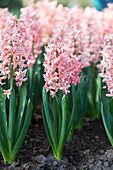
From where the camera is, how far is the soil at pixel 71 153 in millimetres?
2473

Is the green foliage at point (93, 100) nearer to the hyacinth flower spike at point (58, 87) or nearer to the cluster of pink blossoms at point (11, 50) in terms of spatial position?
the hyacinth flower spike at point (58, 87)

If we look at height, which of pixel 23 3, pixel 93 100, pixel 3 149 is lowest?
pixel 3 149

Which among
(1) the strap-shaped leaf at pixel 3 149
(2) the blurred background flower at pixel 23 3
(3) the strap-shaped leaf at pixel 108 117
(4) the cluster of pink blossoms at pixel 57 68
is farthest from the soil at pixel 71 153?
(2) the blurred background flower at pixel 23 3

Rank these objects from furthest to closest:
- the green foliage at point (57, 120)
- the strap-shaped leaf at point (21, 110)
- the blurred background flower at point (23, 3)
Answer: the blurred background flower at point (23, 3) → the strap-shaped leaf at point (21, 110) → the green foliage at point (57, 120)

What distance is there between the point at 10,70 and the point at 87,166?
1.29 metres

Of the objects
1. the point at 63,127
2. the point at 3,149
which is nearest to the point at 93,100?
the point at 63,127

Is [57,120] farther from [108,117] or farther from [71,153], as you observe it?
[108,117]

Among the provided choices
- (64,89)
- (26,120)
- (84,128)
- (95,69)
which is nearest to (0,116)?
(26,120)

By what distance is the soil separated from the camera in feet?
8.11

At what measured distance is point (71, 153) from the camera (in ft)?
8.98

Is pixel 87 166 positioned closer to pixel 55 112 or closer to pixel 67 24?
pixel 55 112

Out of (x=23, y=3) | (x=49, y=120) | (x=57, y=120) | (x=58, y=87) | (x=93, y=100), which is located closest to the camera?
(x=58, y=87)

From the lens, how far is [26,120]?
2.45 m

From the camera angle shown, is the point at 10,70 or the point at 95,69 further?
the point at 95,69
